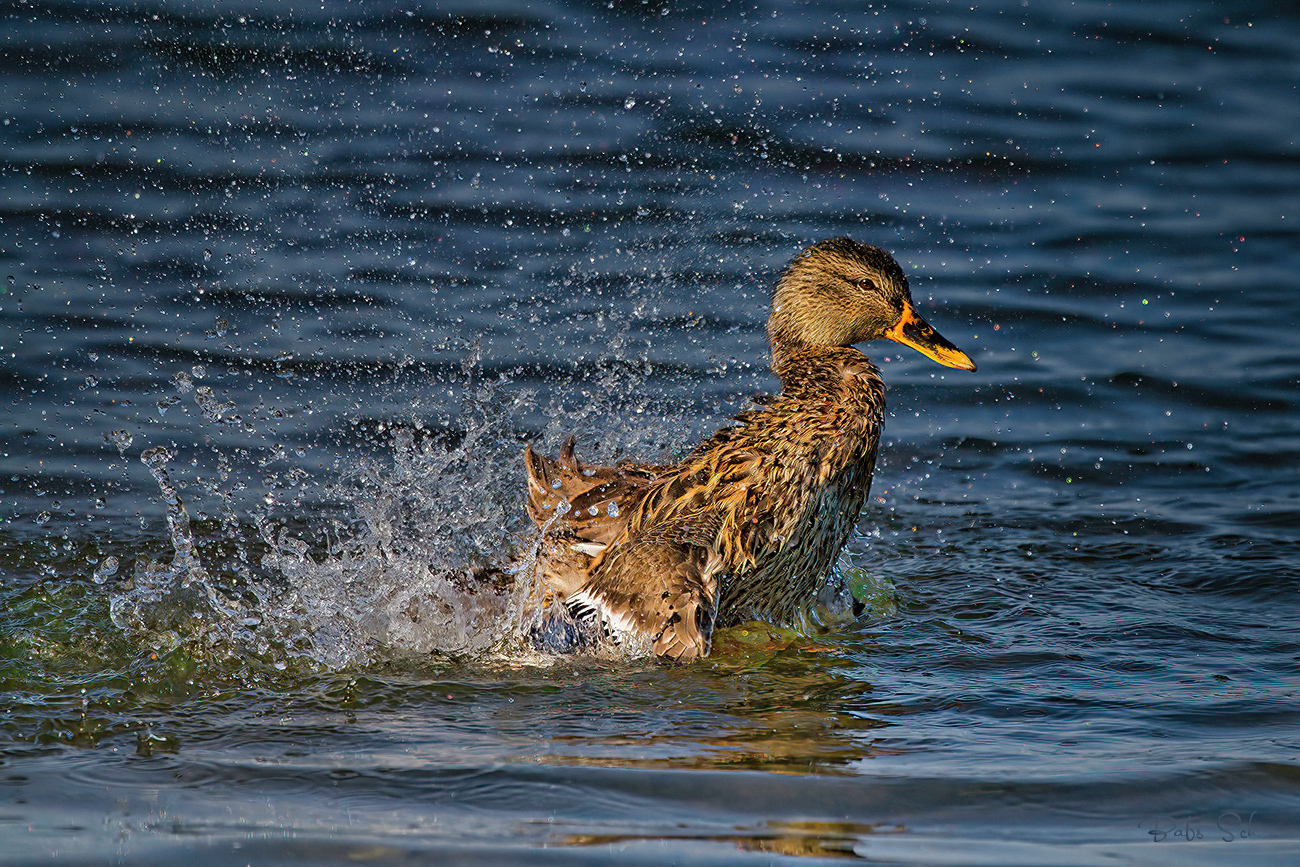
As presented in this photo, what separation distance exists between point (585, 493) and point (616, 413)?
6.27 feet

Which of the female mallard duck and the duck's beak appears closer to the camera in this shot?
the female mallard duck

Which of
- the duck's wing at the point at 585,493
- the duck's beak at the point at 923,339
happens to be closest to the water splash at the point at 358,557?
the duck's wing at the point at 585,493

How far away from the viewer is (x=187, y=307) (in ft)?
28.0

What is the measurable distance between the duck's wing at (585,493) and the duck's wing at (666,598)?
0.38 m

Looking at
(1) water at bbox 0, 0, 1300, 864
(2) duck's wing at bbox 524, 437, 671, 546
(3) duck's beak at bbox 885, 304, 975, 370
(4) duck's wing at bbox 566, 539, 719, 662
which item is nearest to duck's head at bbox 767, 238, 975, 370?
(3) duck's beak at bbox 885, 304, 975, 370

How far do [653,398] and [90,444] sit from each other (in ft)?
10.2

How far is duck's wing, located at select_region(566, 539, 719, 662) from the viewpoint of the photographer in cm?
455

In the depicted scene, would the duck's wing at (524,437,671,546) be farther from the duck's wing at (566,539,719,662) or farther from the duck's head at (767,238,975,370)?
the duck's head at (767,238,975,370)

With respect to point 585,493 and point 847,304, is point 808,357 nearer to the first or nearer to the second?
point 847,304

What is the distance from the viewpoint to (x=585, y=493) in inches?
210

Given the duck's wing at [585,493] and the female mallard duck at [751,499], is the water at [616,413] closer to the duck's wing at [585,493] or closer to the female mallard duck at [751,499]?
the female mallard duck at [751,499]

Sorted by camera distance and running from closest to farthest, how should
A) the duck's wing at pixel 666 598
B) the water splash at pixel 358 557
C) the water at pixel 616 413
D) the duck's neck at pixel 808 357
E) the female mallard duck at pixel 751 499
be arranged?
1. the water at pixel 616 413
2. the duck's wing at pixel 666 598
3. the female mallard duck at pixel 751 499
4. the water splash at pixel 358 557
5. the duck's neck at pixel 808 357

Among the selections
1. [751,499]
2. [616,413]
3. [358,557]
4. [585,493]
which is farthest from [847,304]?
[358,557]

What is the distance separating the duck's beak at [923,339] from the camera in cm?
553
